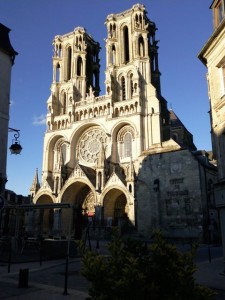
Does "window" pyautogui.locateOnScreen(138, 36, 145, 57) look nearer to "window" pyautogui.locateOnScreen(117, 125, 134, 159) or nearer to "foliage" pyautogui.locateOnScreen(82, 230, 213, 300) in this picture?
"window" pyautogui.locateOnScreen(117, 125, 134, 159)

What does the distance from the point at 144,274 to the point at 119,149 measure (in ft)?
120

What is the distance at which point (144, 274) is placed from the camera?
4125 millimetres

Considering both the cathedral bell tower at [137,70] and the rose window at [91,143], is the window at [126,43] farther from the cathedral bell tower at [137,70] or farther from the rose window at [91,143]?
the rose window at [91,143]

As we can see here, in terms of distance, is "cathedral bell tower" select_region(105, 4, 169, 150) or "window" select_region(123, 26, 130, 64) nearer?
"cathedral bell tower" select_region(105, 4, 169, 150)

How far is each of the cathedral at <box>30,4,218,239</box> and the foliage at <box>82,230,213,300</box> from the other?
2262 centimetres

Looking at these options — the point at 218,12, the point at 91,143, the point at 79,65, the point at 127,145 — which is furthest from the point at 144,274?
the point at 79,65

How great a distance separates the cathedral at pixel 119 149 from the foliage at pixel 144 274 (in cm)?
2262

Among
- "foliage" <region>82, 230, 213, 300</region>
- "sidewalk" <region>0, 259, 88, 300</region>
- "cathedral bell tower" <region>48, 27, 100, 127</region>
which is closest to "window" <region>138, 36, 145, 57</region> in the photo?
"cathedral bell tower" <region>48, 27, 100, 127</region>

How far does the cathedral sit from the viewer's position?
26.7 metres

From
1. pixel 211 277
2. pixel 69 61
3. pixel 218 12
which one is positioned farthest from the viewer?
pixel 69 61

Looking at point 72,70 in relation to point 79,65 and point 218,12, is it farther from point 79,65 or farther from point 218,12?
point 218,12

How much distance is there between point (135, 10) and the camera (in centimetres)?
4544

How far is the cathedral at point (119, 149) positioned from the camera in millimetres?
26719

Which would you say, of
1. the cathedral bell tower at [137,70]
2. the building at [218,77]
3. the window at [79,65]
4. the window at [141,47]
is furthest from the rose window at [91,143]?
the building at [218,77]
